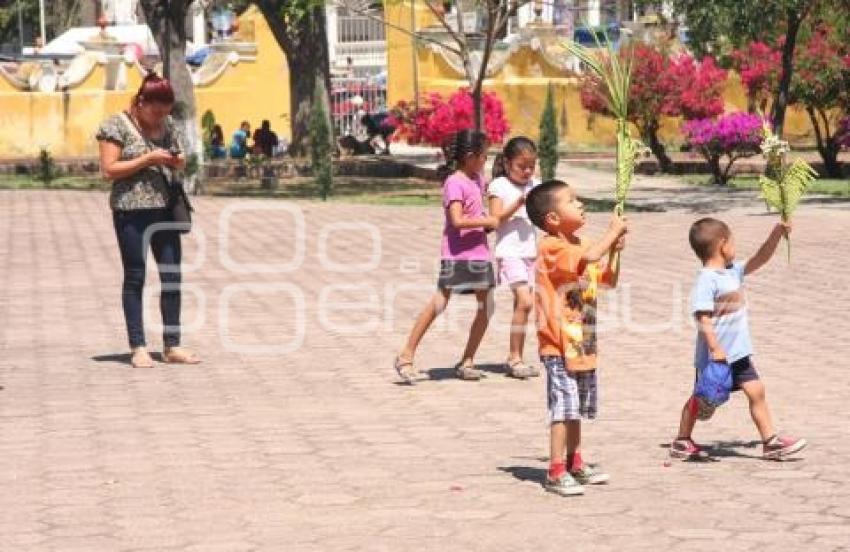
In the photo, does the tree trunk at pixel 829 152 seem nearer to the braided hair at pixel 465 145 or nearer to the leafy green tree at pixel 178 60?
the leafy green tree at pixel 178 60

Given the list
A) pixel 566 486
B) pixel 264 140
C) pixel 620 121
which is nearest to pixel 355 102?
pixel 264 140

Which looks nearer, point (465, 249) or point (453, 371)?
point (465, 249)

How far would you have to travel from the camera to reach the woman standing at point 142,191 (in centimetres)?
1111

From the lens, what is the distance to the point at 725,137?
27859mm

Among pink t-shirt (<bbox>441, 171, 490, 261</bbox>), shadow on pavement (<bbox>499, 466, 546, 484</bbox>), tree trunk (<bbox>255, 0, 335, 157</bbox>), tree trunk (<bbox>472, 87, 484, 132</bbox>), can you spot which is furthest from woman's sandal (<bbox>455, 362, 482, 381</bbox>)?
tree trunk (<bbox>255, 0, 335, 157</bbox>)

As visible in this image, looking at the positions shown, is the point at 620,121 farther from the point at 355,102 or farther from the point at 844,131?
the point at 355,102

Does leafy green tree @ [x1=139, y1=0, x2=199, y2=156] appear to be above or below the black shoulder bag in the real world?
above

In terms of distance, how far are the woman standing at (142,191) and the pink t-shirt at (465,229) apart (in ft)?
5.79

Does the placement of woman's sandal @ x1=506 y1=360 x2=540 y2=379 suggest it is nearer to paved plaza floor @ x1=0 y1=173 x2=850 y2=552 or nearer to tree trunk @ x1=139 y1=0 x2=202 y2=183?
paved plaza floor @ x1=0 y1=173 x2=850 y2=552

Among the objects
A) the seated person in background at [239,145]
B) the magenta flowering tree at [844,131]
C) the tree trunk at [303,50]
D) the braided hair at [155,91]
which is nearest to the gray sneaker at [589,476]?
the braided hair at [155,91]

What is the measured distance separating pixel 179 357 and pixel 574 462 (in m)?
4.20

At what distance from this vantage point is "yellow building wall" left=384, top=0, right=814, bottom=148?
39.0 meters

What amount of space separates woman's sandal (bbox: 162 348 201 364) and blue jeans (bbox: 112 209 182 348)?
0.05 m

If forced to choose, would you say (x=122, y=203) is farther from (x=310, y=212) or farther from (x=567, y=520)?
(x=310, y=212)
